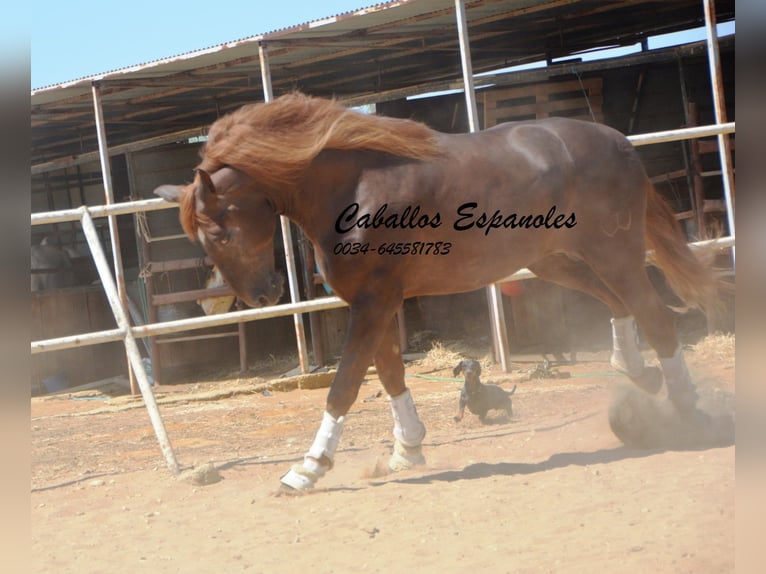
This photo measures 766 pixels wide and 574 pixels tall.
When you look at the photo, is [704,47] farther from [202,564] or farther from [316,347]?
[202,564]

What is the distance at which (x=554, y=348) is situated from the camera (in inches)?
317

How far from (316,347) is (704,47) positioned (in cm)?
526

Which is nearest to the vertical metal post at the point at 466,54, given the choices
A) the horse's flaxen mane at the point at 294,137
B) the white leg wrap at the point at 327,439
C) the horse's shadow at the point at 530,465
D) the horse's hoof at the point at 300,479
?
the horse's flaxen mane at the point at 294,137

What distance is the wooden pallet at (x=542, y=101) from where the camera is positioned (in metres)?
8.38

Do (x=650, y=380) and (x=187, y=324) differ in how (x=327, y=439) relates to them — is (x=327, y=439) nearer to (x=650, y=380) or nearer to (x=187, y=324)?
(x=187, y=324)

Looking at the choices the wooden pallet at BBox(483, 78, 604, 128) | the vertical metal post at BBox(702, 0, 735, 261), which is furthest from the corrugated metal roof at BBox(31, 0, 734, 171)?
the vertical metal post at BBox(702, 0, 735, 261)

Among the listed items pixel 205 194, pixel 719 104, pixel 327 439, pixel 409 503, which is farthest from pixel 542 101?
pixel 409 503

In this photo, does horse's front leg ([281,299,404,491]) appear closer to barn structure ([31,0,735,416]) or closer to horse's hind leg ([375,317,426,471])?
horse's hind leg ([375,317,426,471])

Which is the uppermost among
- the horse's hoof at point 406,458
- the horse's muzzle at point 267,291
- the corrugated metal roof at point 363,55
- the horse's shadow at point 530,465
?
the corrugated metal roof at point 363,55

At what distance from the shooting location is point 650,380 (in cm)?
409

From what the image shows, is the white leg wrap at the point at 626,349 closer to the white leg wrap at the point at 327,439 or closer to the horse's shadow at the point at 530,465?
the horse's shadow at the point at 530,465

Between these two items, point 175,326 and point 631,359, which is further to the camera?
point 175,326

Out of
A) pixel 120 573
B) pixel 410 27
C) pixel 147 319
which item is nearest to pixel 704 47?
pixel 410 27

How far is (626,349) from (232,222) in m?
2.16
